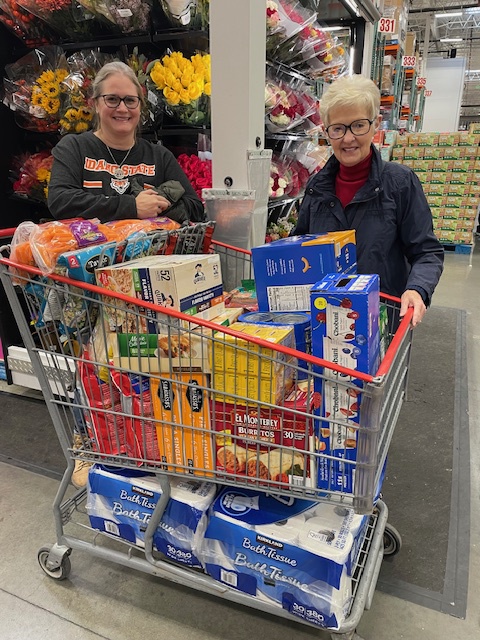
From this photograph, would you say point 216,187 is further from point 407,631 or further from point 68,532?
point 407,631

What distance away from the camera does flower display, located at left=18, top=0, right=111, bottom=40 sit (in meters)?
2.65

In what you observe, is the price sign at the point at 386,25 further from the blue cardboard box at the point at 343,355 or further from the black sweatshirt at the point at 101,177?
the blue cardboard box at the point at 343,355

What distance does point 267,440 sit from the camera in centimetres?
127

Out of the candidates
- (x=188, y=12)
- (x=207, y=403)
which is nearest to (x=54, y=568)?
(x=207, y=403)

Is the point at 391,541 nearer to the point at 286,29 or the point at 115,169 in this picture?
the point at 115,169

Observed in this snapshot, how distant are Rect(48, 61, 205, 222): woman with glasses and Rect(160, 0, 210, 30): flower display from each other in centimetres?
62

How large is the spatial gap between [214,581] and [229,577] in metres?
0.05

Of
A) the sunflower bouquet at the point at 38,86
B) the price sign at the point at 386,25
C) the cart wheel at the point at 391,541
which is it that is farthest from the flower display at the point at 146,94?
the price sign at the point at 386,25

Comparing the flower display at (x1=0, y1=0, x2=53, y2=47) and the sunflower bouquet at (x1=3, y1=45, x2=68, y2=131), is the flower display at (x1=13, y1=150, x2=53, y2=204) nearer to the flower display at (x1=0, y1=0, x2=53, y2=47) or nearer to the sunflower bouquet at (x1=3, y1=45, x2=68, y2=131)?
the sunflower bouquet at (x1=3, y1=45, x2=68, y2=131)

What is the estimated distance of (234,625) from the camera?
5.13ft

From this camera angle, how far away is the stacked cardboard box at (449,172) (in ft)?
21.4

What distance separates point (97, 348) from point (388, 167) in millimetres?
1158

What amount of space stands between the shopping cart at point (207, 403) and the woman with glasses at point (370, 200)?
0.86ft

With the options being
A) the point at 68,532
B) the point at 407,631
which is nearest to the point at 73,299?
the point at 68,532
